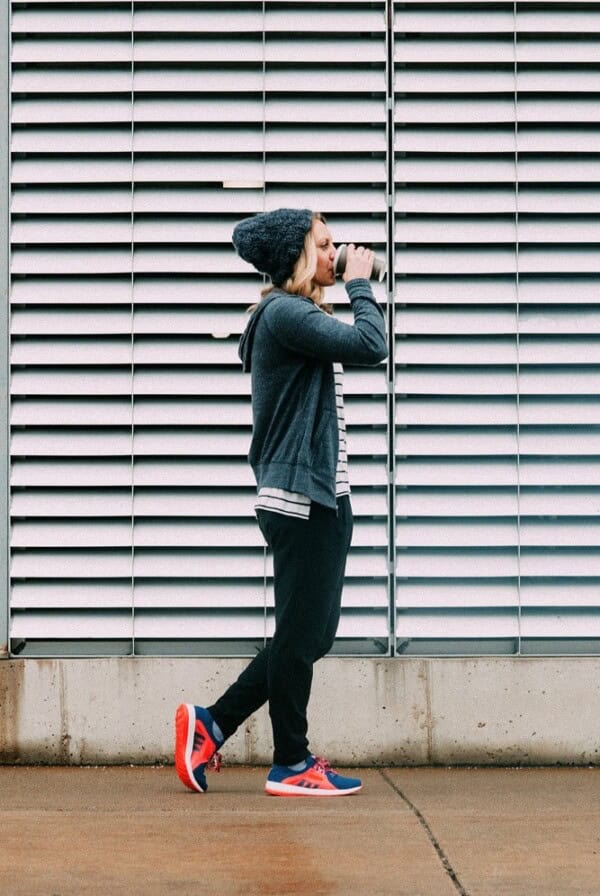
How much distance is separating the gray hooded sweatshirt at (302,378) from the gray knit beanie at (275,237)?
0.13 m

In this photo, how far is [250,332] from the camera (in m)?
4.89

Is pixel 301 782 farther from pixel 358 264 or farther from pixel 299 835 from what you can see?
pixel 358 264

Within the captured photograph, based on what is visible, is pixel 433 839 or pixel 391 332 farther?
pixel 391 332

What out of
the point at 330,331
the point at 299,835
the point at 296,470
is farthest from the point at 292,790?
the point at 330,331

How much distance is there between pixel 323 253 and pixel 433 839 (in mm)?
1986

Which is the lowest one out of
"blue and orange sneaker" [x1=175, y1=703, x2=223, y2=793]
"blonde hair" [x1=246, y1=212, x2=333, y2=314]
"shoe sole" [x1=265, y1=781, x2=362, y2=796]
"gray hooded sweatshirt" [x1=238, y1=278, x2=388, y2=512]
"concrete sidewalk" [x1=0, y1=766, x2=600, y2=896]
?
"concrete sidewalk" [x1=0, y1=766, x2=600, y2=896]

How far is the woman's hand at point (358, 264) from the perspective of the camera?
4.78 meters

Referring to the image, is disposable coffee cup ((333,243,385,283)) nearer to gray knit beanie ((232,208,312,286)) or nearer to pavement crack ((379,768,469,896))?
gray knit beanie ((232,208,312,286))

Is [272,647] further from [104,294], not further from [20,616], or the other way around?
[104,294]

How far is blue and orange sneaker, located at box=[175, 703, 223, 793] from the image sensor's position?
4812mm

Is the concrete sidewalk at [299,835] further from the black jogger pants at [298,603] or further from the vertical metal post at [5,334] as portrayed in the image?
the vertical metal post at [5,334]

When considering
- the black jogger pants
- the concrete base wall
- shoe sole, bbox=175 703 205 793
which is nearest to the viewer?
the black jogger pants

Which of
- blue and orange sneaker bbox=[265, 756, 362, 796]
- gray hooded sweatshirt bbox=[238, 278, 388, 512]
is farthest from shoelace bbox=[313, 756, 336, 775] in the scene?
gray hooded sweatshirt bbox=[238, 278, 388, 512]

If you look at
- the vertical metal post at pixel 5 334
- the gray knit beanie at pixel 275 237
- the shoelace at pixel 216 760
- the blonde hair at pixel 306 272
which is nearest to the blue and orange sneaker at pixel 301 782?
the shoelace at pixel 216 760
